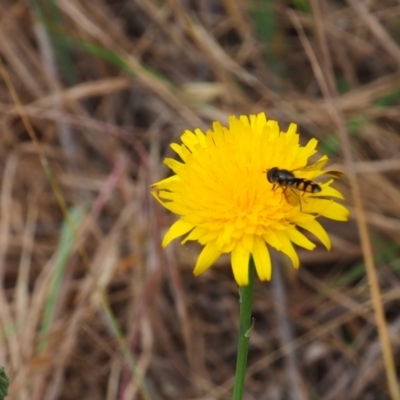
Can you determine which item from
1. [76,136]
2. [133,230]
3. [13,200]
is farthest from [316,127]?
[13,200]

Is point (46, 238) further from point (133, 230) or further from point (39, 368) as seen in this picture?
point (39, 368)

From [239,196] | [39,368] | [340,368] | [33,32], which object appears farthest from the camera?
[33,32]

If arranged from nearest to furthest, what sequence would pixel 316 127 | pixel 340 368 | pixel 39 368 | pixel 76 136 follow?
1. pixel 39 368
2. pixel 340 368
3. pixel 316 127
4. pixel 76 136

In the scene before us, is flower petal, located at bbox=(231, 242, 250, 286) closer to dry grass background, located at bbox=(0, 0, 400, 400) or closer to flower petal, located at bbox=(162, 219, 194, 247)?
flower petal, located at bbox=(162, 219, 194, 247)

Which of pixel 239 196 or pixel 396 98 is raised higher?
pixel 396 98

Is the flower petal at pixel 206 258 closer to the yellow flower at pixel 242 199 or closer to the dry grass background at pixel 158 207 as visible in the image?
the yellow flower at pixel 242 199

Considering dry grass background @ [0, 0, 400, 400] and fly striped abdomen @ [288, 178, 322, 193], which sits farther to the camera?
dry grass background @ [0, 0, 400, 400]

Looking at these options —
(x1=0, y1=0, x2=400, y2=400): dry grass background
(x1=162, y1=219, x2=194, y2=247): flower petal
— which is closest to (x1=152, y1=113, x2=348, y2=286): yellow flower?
(x1=162, y1=219, x2=194, y2=247): flower petal
